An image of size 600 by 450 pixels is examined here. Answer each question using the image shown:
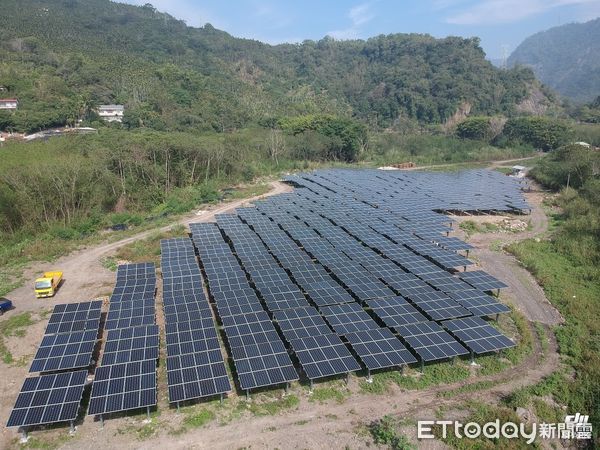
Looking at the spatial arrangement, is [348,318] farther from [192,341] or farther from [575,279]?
[575,279]

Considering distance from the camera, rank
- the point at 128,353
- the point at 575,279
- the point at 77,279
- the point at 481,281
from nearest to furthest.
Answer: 1. the point at 128,353
2. the point at 481,281
3. the point at 77,279
4. the point at 575,279

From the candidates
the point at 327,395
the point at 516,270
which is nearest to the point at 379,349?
the point at 327,395

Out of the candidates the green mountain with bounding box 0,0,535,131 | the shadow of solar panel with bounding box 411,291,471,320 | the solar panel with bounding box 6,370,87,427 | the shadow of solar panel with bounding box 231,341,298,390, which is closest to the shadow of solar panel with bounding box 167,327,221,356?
the shadow of solar panel with bounding box 231,341,298,390

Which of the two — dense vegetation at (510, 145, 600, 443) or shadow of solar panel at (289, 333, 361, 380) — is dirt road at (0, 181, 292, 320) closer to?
shadow of solar panel at (289, 333, 361, 380)

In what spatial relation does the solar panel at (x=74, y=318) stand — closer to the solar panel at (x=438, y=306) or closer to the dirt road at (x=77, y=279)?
the dirt road at (x=77, y=279)

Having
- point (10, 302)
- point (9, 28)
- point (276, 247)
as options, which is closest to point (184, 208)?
point (276, 247)

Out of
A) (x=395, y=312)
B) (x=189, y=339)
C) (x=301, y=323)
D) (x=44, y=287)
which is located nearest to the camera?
(x=189, y=339)

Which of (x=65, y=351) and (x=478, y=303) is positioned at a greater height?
(x=478, y=303)
